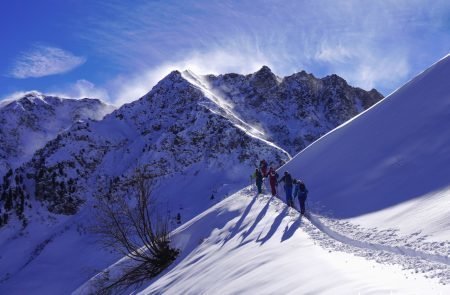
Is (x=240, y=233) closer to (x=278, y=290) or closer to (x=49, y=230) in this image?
(x=278, y=290)

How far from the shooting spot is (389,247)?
39.2 ft

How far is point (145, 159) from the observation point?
211ft

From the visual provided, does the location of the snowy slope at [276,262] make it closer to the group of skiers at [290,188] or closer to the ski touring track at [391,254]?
the ski touring track at [391,254]

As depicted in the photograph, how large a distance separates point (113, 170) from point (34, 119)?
249 ft

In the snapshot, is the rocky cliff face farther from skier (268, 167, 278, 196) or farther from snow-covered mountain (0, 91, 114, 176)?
snow-covered mountain (0, 91, 114, 176)

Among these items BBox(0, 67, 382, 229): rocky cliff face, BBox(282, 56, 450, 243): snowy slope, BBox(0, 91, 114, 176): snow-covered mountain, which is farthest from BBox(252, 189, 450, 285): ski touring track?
BBox(0, 91, 114, 176): snow-covered mountain

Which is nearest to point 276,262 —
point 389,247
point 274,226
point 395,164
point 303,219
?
point 389,247

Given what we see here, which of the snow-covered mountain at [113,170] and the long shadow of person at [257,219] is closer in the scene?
the long shadow of person at [257,219]

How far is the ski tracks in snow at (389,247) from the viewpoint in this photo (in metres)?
9.16

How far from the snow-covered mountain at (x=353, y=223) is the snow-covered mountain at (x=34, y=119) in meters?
88.0

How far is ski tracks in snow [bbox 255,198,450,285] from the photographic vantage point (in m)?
9.16

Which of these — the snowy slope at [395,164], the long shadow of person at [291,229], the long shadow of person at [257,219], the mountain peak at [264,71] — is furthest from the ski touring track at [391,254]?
the mountain peak at [264,71]

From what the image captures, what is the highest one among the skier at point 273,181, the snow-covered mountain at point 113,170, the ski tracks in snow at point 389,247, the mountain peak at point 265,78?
the mountain peak at point 265,78

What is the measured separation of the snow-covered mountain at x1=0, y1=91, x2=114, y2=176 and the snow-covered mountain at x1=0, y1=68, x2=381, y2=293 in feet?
105
